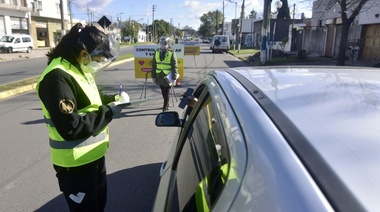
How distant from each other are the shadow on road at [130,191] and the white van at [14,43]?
3324 centimetres

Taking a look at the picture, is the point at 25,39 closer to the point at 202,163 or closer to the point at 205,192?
the point at 202,163

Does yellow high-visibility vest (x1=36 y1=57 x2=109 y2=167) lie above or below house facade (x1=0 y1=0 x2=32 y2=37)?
below

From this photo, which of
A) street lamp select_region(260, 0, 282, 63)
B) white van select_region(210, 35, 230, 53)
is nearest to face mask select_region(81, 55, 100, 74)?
street lamp select_region(260, 0, 282, 63)

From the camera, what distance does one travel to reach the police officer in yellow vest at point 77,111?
1.93m

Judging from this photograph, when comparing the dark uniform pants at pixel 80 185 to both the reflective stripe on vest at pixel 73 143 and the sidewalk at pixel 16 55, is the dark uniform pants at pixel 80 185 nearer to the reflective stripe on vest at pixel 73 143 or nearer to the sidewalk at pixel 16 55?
the reflective stripe on vest at pixel 73 143

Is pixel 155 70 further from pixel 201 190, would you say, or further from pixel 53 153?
pixel 201 190

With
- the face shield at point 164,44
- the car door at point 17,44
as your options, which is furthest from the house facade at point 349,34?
the car door at point 17,44

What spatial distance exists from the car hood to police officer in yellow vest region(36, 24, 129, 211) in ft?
3.57

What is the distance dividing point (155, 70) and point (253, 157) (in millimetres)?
6944

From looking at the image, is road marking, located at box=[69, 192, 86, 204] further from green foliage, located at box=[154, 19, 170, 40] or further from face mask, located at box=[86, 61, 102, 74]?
green foliage, located at box=[154, 19, 170, 40]

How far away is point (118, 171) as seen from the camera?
416 centimetres

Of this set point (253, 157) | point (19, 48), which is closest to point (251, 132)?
point (253, 157)

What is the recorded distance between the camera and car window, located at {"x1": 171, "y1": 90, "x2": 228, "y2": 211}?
1.20 metres

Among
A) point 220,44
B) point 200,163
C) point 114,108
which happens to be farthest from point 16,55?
point 200,163
